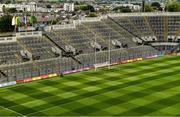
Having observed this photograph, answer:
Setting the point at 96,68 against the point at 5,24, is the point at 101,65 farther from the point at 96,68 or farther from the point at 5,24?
the point at 5,24

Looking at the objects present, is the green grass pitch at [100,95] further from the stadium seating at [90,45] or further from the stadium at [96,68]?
the stadium seating at [90,45]

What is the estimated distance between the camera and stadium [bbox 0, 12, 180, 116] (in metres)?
59.0

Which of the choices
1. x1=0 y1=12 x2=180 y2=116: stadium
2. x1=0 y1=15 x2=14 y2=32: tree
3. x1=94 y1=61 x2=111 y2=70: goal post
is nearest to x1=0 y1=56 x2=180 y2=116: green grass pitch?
x1=0 y1=12 x2=180 y2=116: stadium

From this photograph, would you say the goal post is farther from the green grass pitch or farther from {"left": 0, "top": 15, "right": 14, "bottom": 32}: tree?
{"left": 0, "top": 15, "right": 14, "bottom": 32}: tree

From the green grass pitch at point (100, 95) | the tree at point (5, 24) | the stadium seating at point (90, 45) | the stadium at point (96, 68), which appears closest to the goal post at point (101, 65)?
the stadium at point (96, 68)

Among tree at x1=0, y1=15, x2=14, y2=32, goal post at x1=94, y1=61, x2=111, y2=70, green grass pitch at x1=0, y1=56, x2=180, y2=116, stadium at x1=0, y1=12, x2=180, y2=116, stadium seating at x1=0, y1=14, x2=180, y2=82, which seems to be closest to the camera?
green grass pitch at x1=0, y1=56, x2=180, y2=116

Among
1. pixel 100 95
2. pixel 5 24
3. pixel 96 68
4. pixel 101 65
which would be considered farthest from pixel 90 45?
pixel 5 24

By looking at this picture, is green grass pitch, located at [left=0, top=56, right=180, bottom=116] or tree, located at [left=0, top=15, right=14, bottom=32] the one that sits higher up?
tree, located at [left=0, top=15, right=14, bottom=32]

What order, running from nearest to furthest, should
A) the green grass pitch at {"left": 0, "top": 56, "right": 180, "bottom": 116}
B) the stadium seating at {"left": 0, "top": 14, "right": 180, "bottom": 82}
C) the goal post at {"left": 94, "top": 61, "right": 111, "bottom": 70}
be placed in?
the green grass pitch at {"left": 0, "top": 56, "right": 180, "bottom": 116} < the stadium seating at {"left": 0, "top": 14, "right": 180, "bottom": 82} < the goal post at {"left": 94, "top": 61, "right": 111, "bottom": 70}

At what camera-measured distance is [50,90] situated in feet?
227

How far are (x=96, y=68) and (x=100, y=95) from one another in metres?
25.4

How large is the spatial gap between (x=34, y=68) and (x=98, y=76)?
54.1 feet

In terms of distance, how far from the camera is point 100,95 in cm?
6512

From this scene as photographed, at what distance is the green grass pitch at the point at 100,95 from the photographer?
5634cm
